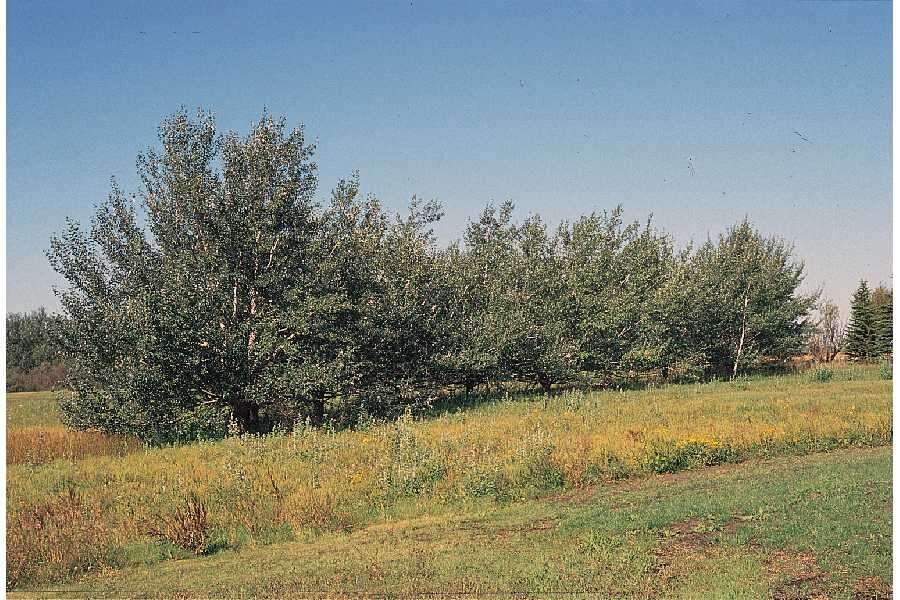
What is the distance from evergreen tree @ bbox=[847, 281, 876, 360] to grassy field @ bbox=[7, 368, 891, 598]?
32770 mm

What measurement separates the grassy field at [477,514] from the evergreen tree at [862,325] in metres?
32.8

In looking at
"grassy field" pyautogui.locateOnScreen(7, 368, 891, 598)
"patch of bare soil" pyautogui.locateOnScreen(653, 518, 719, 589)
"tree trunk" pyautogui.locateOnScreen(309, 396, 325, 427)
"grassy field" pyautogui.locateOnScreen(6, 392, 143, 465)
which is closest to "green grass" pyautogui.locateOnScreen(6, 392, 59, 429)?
"grassy field" pyautogui.locateOnScreen(6, 392, 143, 465)

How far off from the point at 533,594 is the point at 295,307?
636 inches

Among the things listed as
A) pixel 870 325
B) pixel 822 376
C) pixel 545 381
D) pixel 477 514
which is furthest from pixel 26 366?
pixel 477 514

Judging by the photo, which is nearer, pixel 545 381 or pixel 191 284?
pixel 191 284

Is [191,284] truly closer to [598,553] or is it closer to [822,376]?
[598,553]

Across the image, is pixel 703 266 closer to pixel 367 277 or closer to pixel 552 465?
pixel 367 277

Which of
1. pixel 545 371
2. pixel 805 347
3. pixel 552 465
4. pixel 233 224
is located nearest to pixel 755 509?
pixel 552 465

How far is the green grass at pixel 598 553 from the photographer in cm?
778

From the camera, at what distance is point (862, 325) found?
49031mm

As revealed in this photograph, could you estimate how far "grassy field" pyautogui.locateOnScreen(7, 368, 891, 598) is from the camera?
8.16 meters

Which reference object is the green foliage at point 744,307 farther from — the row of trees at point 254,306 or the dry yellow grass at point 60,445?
the dry yellow grass at point 60,445

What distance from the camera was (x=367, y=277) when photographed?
80.9 ft

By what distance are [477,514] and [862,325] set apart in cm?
4509
